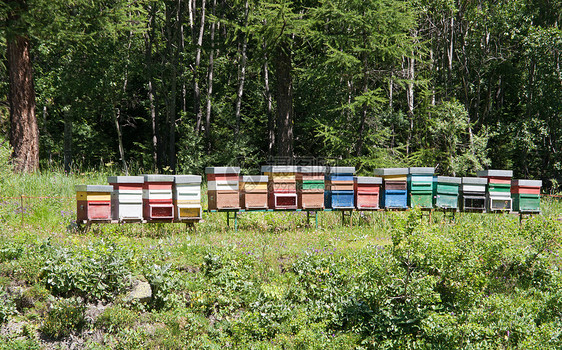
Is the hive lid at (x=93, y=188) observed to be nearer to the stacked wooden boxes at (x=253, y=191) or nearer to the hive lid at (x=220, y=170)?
the hive lid at (x=220, y=170)

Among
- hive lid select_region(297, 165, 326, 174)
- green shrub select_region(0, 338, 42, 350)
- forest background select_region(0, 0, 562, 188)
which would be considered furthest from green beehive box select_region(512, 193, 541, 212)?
green shrub select_region(0, 338, 42, 350)

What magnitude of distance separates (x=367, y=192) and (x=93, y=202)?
19.8 feet

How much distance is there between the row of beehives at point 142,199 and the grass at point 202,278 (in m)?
0.45

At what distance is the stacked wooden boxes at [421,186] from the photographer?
11617mm

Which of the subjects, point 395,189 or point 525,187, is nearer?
point 395,189

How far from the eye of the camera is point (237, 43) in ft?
75.3

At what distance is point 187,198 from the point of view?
1022 cm

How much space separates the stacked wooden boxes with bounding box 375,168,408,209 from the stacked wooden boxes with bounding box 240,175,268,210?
2.79 m

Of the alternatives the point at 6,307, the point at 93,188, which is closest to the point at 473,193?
the point at 93,188

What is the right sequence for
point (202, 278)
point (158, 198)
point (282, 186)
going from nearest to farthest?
point (202, 278), point (158, 198), point (282, 186)

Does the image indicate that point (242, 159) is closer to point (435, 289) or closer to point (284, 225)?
point (284, 225)

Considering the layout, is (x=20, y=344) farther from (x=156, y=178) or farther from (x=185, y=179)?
(x=185, y=179)

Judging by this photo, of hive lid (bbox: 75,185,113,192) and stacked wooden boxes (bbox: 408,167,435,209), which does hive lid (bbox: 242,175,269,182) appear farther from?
stacked wooden boxes (bbox: 408,167,435,209)

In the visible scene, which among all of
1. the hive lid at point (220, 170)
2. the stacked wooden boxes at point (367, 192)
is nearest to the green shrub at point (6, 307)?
the hive lid at point (220, 170)
